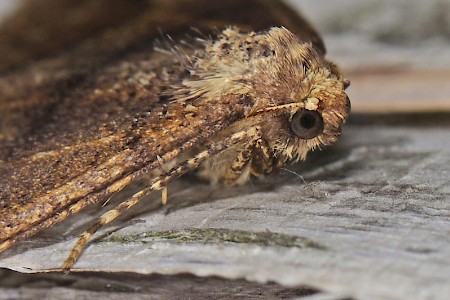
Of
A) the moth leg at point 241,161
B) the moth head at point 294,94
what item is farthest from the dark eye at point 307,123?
the moth leg at point 241,161

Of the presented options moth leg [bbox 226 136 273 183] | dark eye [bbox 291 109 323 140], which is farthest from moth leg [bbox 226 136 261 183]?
dark eye [bbox 291 109 323 140]

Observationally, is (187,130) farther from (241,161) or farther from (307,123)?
(307,123)

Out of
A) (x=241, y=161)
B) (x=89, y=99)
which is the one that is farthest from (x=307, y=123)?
(x=89, y=99)

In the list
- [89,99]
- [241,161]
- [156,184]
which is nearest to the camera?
[156,184]

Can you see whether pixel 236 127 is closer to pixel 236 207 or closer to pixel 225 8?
pixel 236 207

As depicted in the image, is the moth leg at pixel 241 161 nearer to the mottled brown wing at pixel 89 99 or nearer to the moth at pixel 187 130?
the moth at pixel 187 130

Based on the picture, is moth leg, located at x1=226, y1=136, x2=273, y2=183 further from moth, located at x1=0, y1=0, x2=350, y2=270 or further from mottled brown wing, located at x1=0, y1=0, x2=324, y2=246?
mottled brown wing, located at x1=0, y1=0, x2=324, y2=246

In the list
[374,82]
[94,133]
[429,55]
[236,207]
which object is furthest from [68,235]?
[429,55]
